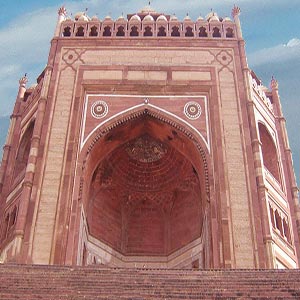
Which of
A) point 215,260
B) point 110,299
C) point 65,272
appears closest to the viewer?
point 110,299

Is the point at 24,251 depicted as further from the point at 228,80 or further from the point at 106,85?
the point at 228,80

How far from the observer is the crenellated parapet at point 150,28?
18.7m

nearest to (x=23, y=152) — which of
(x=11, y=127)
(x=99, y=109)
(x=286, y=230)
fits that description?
(x=11, y=127)

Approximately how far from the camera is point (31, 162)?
51.3 feet

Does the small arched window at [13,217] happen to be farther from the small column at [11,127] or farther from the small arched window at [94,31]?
the small arched window at [94,31]

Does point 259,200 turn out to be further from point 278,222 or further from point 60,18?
point 60,18

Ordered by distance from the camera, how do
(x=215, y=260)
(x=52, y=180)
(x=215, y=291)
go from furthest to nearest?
(x=52, y=180), (x=215, y=260), (x=215, y=291)

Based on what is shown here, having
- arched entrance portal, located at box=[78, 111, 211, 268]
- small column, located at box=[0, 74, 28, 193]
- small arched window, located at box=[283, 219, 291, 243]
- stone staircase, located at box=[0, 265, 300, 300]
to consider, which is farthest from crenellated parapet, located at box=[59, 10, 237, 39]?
stone staircase, located at box=[0, 265, 300, 300]

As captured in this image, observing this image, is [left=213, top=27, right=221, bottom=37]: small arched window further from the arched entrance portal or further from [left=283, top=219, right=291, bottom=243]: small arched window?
[left=283, top=219, right=291, bottom=243]: small arched window

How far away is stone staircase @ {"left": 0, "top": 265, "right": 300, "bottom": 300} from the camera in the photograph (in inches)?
361

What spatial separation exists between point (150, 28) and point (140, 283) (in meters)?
10.9

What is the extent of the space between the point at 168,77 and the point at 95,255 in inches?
228

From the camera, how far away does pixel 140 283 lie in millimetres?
10008

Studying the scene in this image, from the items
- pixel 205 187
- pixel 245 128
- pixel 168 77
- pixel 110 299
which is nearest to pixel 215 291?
pixel 110 299
